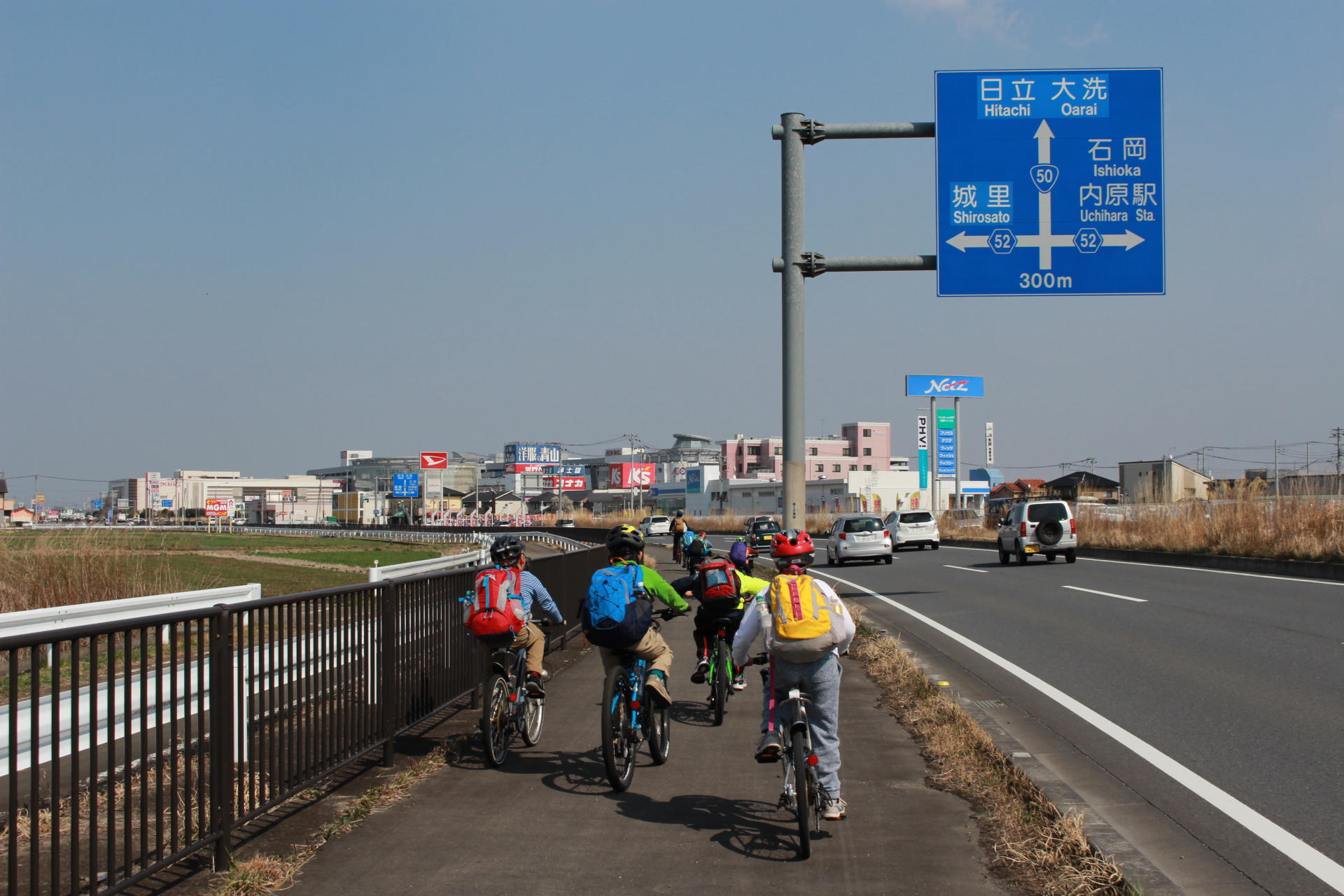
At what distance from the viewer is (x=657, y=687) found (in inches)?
268

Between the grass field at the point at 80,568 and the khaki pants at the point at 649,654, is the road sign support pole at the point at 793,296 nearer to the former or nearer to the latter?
the khaki pants at the point at 649,654

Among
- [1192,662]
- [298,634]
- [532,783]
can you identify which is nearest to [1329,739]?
[1192,662]

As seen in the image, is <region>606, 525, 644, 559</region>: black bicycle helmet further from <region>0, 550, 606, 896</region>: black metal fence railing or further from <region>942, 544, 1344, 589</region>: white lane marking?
<region>942, 544, 1344, 589</region>: white lane marking

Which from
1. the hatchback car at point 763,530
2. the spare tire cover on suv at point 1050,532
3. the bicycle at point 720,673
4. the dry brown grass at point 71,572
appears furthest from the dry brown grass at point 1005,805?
the hatchback car at point 763,530

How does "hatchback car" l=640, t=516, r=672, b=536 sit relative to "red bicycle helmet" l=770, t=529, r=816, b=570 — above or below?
below

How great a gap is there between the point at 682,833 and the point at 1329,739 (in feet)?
15.3

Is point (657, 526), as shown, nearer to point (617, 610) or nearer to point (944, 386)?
point (944, 386)

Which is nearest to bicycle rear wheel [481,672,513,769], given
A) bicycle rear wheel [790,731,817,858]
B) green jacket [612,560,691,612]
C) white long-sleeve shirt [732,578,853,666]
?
green jacket [612,560,691,612]

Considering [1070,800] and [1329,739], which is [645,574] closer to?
[1070,800]

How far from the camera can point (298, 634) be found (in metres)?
5.78

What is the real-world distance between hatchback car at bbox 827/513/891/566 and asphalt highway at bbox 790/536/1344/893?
10.5m

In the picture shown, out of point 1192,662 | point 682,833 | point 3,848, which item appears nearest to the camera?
point 3,848

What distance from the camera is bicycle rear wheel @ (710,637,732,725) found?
28.5ft

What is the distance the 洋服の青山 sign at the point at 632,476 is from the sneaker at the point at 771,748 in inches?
4286
